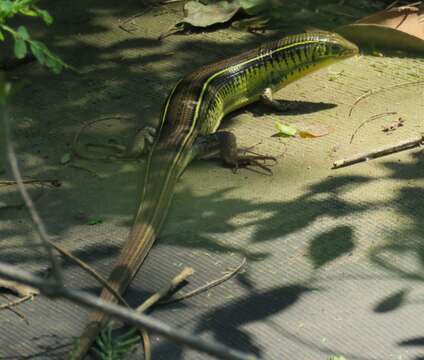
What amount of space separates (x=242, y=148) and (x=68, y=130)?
3.50 ft

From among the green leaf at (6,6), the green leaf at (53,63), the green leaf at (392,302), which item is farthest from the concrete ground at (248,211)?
the green leaf at (6,6)

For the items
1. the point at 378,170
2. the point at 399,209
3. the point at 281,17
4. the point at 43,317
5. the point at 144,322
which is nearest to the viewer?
the point at 144,322

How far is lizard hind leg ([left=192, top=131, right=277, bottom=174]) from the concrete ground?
71 millimetres

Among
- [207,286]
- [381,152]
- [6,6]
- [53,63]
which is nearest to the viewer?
[6,6]

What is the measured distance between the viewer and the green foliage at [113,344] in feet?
10.4

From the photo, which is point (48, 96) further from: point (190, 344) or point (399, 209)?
point (190, 344)

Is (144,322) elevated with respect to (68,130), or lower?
elevated

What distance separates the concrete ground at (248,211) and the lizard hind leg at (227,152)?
7cm

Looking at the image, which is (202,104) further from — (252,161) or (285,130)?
(252,161)

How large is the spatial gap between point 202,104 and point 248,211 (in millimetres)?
1141

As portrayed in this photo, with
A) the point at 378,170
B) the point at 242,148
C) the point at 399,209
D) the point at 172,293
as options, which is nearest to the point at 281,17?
the point at 242,148

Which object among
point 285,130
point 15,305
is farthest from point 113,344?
point 285,130

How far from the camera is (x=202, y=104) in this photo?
5.11 m

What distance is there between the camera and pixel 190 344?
4.80 ft
